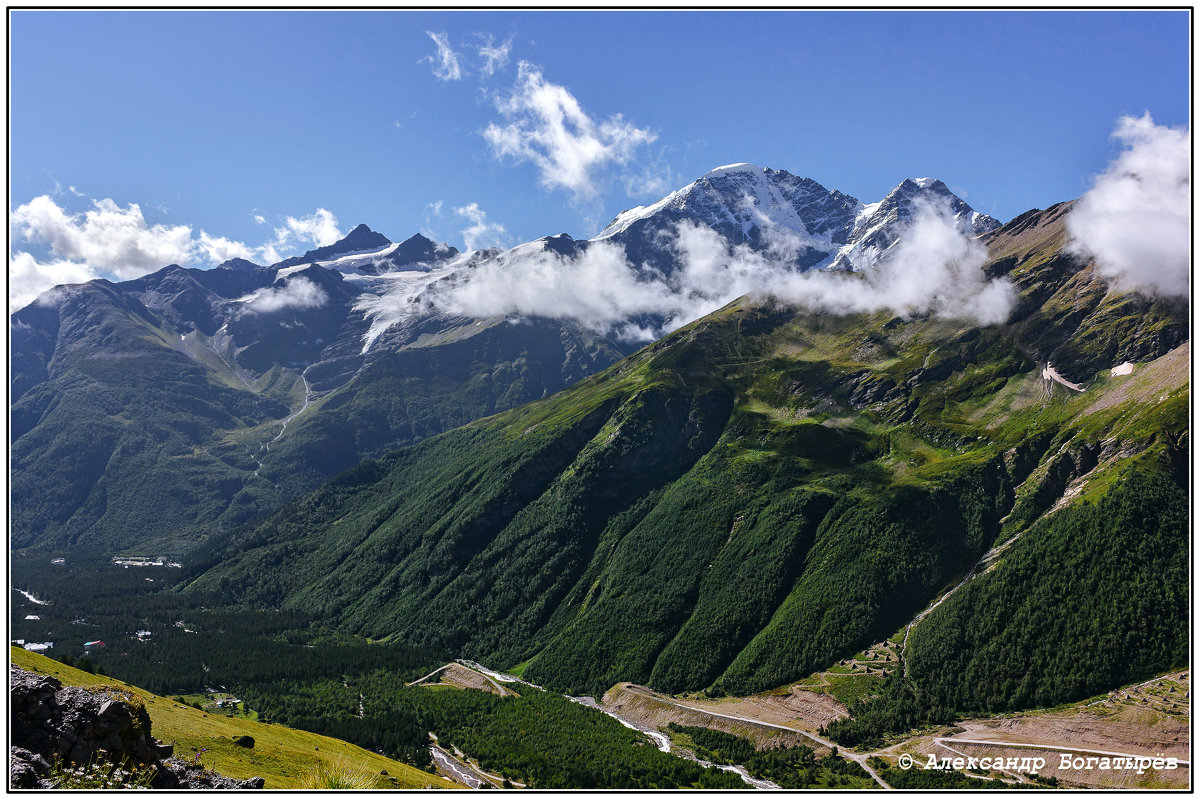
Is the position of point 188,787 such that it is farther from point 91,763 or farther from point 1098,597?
point 1098,597

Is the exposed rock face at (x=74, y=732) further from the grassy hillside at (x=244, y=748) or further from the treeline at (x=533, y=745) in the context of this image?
the treeline at (x=533, y=745)

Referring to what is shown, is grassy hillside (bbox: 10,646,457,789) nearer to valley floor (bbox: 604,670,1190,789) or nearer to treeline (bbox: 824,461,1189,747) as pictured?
valley floor (bbox: 604,670,1190,789)

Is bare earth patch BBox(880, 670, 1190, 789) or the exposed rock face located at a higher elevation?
the exposed rock face

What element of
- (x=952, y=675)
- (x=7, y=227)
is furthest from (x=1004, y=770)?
(x=7, y=227)

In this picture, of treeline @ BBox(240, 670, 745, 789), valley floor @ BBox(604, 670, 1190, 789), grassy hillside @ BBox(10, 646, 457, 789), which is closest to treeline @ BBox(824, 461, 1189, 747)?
valley floor @ BBox(604, 670, 1190, 789)

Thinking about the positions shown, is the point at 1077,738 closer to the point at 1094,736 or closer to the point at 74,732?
the point at 1094,736

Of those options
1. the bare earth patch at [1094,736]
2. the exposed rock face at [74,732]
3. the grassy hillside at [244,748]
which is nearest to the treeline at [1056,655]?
the bare earth patch at [1094,736]
